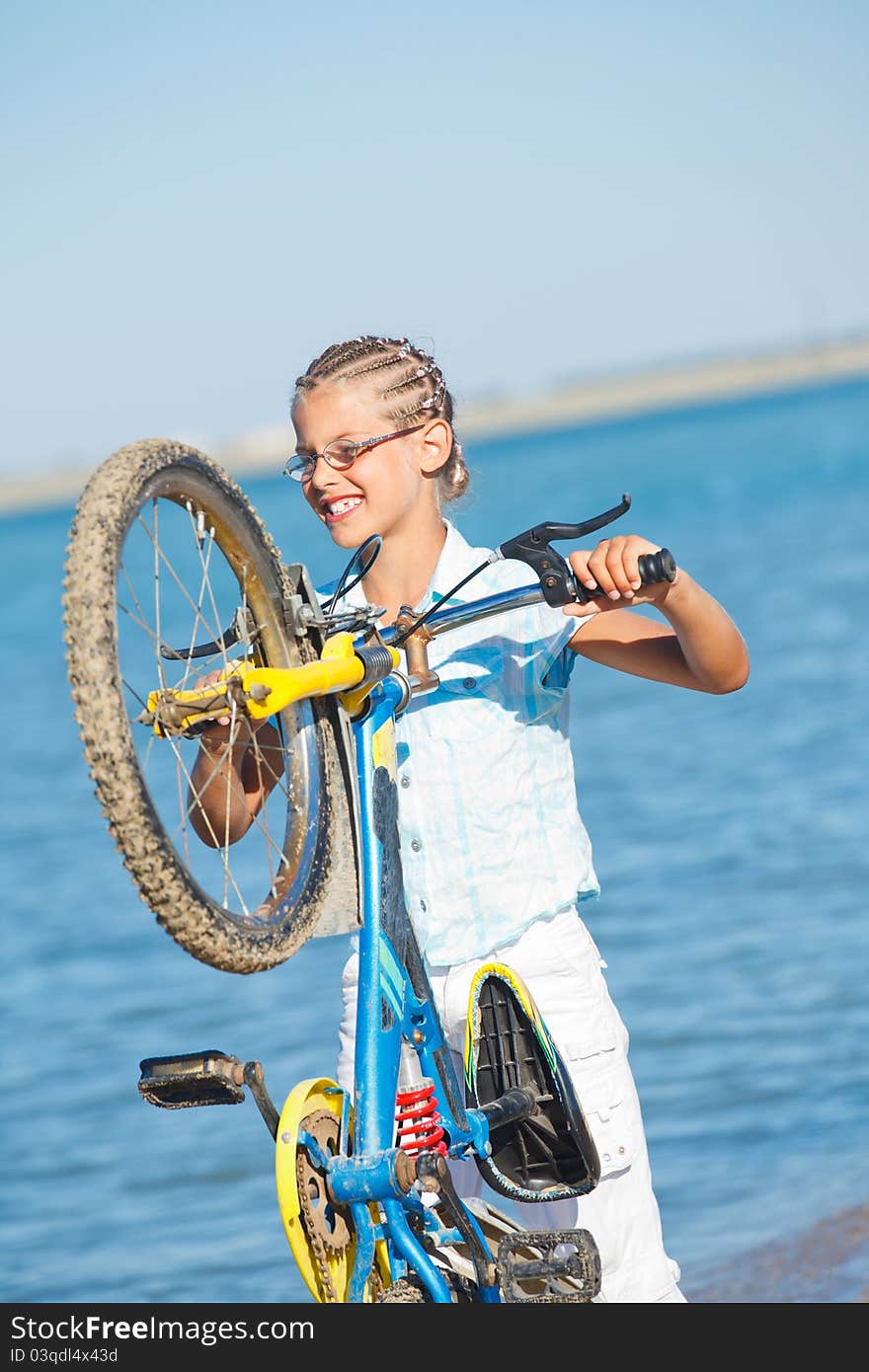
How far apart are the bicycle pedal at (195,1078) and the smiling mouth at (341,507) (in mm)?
990

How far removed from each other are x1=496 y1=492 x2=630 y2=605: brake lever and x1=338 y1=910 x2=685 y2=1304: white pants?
637 mm

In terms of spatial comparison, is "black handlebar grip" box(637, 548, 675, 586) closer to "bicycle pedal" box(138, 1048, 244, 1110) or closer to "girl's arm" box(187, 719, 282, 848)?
"girl's arm" box(187, 719, 282, 848)

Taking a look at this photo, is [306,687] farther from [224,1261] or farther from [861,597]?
[861,597]

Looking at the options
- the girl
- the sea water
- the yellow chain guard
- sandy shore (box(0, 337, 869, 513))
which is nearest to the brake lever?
the girl

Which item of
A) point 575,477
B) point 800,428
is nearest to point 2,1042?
point 575,477

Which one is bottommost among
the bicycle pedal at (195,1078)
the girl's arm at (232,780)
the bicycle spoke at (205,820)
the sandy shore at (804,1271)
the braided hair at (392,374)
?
the sandy shore at (804,1271)

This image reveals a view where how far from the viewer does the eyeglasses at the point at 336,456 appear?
3082 millimetres

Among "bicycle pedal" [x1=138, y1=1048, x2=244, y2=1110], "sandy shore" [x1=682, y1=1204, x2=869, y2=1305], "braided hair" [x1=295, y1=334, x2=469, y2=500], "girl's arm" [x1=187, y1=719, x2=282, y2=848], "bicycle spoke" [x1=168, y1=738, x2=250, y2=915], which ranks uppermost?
"braided hair" [x1=295, y1=334, x2=469, y2=500]

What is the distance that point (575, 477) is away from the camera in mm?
58062

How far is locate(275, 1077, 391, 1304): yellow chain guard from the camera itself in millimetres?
2465

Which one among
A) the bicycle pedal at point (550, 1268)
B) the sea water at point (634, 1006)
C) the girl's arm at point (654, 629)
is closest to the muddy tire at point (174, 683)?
the girl's arm at point (654, 629)

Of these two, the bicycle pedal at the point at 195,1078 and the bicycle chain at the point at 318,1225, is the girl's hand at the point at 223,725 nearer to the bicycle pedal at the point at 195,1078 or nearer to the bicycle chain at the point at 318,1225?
the bicycle pedal at the point at 195,1078

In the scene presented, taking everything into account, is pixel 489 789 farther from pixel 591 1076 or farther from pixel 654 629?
pixel 591 1076
